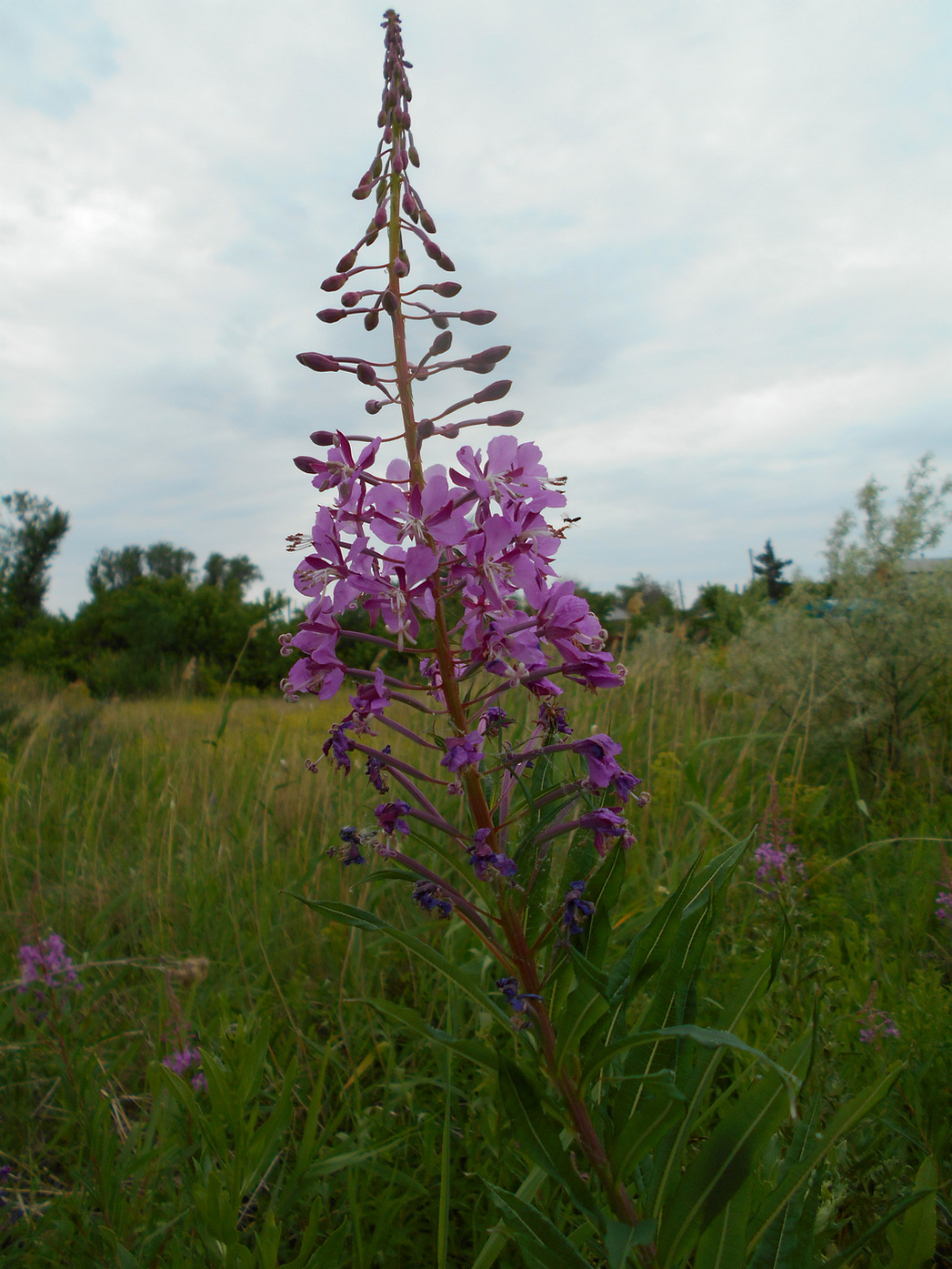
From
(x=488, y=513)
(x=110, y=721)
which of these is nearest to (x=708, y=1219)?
(x=488, y=513)

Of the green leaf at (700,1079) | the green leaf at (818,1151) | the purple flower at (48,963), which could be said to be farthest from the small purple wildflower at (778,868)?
the purple flower at (48,963)

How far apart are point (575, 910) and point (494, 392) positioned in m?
1.20

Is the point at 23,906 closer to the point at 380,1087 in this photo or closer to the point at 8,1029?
the point at 8,1029

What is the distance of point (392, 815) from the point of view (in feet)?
5.02

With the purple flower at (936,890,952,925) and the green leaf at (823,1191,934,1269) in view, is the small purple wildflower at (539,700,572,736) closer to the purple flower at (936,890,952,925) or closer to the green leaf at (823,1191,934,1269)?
the green leaf at (823,1191,934,1269)

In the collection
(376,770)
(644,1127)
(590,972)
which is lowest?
(644,1127)

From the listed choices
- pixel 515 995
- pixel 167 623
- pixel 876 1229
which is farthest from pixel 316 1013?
pixel 167 623

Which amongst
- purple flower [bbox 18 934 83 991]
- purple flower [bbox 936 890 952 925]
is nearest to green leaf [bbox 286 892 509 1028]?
purple flower [bbox 18 934 83 991]

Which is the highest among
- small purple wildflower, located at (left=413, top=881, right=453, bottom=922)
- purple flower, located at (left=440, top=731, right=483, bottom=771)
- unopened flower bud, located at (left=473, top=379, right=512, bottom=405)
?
unopened flower bud, located at (left=473, top=379, right=512, bottom=405)

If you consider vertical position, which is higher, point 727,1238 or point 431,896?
point 431,896

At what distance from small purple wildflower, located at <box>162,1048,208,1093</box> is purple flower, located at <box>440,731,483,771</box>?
1.65 meters

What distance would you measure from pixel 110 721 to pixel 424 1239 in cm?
999

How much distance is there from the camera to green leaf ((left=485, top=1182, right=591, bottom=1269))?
52.7 inches

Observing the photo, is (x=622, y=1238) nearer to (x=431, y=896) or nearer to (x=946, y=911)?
(x=431, y=896)
